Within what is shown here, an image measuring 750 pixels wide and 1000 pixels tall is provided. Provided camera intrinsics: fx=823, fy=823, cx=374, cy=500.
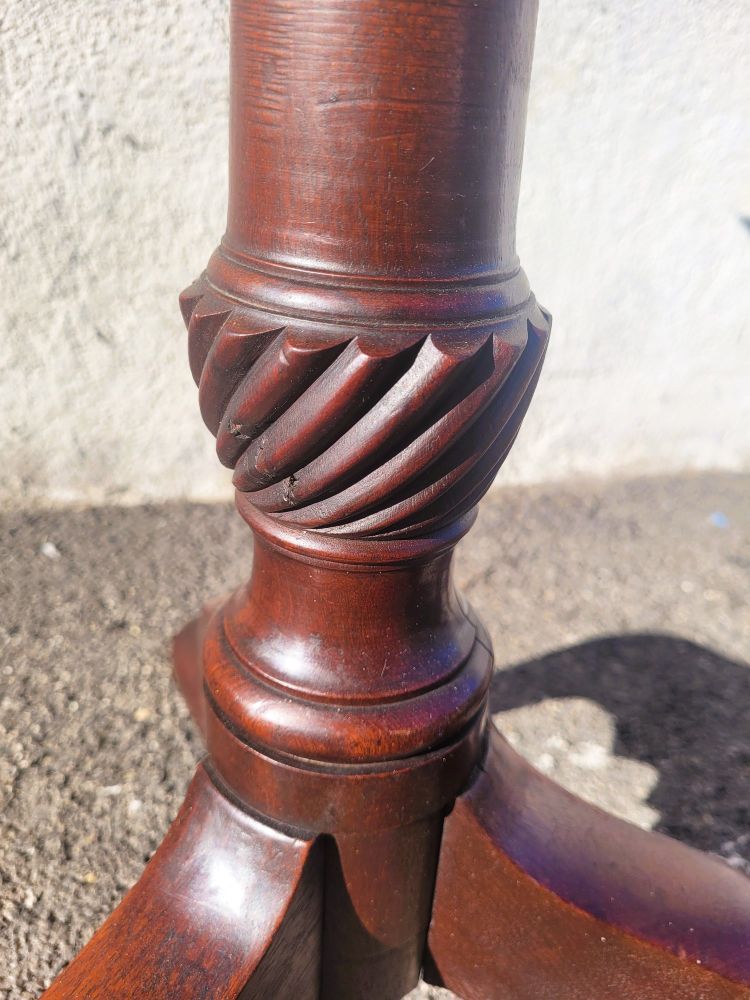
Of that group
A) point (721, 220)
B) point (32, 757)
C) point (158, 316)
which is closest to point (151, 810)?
point (32, 757)

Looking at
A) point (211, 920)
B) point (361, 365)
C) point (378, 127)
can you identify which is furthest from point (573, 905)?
point (378, 127)

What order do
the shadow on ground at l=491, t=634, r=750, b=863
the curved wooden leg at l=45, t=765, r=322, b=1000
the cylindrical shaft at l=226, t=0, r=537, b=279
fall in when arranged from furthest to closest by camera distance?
the shadow on ground at l=491, t=634, r=750, b=863 → the curved wooden leg at l=45, t=765, r=322, b=1000 → the cylindrical shaft at l=226, t=0, r=537, b=279

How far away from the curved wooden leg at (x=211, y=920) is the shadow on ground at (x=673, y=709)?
55 centimetres

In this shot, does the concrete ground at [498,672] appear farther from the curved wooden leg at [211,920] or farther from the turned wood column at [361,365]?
the turned wood column at [361,365]

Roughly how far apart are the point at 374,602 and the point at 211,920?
0.87ft

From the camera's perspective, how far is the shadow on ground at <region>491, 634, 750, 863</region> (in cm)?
100

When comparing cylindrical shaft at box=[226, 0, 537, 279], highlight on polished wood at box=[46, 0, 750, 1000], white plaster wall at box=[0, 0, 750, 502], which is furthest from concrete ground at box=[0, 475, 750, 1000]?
cylindrical shaft at box=[226, 0, 537, 279]

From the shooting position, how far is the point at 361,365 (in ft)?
1.47

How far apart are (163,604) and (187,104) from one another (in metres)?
0.77

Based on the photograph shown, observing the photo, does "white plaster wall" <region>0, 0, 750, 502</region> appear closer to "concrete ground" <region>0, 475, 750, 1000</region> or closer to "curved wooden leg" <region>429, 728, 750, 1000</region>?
"concrete ground" <region>0, 475, 750, 1000</region>

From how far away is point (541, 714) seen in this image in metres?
1.13

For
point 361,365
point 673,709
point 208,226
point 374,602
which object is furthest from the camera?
point 208,226

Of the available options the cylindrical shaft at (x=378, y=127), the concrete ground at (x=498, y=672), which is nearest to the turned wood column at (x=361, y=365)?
the cylindrical shaft at (x=378, y=127)

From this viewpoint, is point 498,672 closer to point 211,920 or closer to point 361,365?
point 211,920
